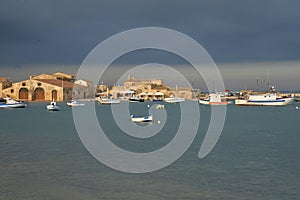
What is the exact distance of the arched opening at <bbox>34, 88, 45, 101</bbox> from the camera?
93438 millimetres

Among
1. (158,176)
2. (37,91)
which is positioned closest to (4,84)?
(37,91)

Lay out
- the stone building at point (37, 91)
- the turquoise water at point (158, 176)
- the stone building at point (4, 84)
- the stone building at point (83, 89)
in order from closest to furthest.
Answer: the turquoise water at point (158, 176)
the stone building at point (37, 91)
the stone building at point (4, 84)
the stone building at point (83, 89)

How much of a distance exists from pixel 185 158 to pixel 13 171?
292 inches

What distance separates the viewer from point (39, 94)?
3688 inches

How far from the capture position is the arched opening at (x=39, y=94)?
93438 mm

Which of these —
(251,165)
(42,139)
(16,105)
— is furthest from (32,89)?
(251,165)

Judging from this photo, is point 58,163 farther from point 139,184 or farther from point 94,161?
point 139,184

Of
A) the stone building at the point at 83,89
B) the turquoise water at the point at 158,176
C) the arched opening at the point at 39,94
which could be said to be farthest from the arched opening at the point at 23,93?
the turquoise water at the point at 158,176

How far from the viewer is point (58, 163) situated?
46.5 feet

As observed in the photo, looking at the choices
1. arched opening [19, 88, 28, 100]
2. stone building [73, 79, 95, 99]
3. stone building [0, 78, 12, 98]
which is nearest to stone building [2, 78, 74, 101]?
arched opening [19, 88, 28, 100]

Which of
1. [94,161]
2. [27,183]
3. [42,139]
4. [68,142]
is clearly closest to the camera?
[27,183]

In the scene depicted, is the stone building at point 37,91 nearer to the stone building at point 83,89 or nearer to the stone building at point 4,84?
the stone building at point 4,84

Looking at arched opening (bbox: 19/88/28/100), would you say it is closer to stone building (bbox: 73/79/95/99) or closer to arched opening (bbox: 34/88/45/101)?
arched opening (bbox: 34/88/45/101)

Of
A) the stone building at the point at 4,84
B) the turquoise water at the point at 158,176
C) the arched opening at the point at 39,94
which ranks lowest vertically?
the turquoise water at the point at 158,176
